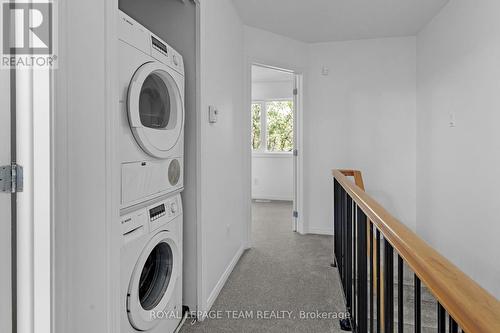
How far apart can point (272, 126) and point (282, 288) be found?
4.40m

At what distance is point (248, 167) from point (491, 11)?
2399 millimetres

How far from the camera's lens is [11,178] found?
2.94ft

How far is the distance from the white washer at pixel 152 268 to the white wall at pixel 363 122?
8.32 ft

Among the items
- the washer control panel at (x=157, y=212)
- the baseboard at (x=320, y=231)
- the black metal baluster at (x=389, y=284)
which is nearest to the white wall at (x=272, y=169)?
the baseboard at (x=320, y=231)

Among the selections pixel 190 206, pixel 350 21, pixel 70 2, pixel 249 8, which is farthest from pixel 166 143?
pixel 350 21

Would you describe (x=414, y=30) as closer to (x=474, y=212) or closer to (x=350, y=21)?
(x=350, y=21)

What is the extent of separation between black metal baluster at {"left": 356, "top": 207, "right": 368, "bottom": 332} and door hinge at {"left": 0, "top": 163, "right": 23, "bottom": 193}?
4.24ft

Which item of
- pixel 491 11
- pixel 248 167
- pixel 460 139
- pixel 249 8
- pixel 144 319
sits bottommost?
pixel 144 319

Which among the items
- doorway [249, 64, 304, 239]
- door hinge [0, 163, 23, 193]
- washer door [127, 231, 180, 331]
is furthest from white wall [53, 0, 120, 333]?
doorway [249, 64, 304, 239]

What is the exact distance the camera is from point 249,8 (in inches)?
115

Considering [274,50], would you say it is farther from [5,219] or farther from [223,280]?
[5,219]

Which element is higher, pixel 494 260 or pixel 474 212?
pixel 474 212

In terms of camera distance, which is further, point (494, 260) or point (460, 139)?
point (460, 139)

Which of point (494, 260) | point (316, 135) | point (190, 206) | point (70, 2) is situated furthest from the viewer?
point (316, 135)
